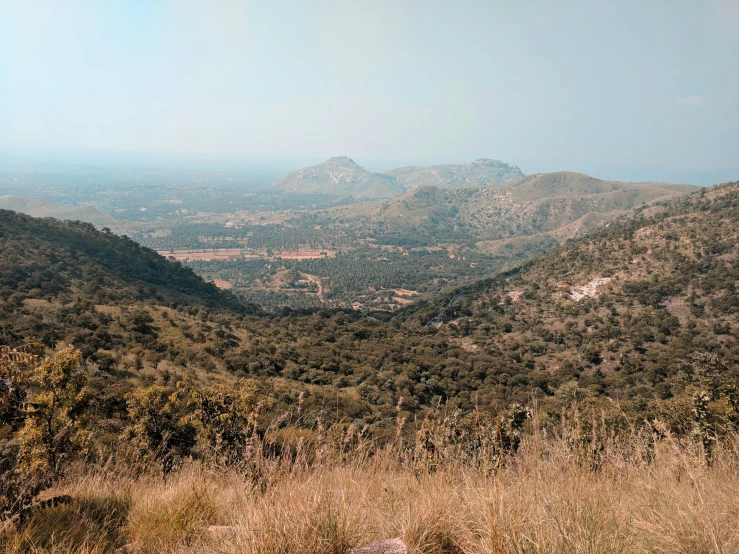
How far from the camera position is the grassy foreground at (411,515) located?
6.19 feet

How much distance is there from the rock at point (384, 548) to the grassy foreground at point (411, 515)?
2.3 inches

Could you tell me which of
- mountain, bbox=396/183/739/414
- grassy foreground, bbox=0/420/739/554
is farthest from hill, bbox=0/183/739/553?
mountain, bbox=396/183/739/414

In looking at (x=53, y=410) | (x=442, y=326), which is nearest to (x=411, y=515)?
(x=53, y=410)

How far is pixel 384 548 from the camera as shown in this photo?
2090 millimetres

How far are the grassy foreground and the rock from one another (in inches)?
2.3

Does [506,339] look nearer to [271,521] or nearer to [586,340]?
[586,340]

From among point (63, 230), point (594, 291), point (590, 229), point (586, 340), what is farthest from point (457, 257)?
point (63, 230)

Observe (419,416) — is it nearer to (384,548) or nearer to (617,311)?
(384,548)

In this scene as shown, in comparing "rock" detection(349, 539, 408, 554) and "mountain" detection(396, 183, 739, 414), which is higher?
"rock" detection(349, 539, 408, 554)

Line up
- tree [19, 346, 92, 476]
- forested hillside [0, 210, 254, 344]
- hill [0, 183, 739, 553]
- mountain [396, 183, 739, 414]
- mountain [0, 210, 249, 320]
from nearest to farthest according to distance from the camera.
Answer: hill [0, 183, 739, 553] < tree [19, 346, 92, 476] < forested hillside [0, 210, 254, 344] < mountain [396, 183, 739, 414] < mountain [0, 210, 249, 320]

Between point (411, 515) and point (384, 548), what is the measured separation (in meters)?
0.26

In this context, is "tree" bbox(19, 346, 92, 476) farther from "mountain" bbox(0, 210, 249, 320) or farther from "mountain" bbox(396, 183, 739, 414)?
"mountain" bbox(0, 210, 249, 320)

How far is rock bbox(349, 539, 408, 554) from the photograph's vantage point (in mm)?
2041

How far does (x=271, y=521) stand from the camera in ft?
6.55
